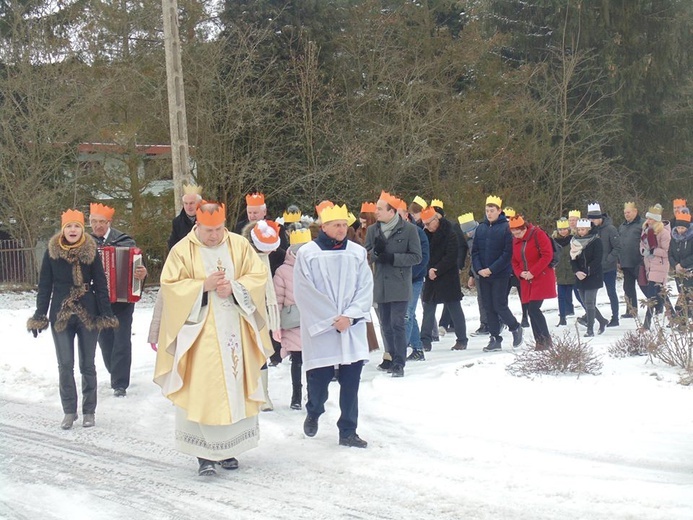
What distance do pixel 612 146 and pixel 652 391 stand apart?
24430mm

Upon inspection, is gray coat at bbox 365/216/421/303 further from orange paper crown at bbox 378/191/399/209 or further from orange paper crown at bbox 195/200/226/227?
orange paper crown at bbox 195/200/226/227

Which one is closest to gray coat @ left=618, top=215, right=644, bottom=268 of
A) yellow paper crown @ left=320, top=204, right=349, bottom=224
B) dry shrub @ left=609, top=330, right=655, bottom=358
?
dry shrub @ left=609, top=330, right=655, bottom=358

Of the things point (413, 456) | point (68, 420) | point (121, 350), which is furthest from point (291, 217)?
point (413, 456)

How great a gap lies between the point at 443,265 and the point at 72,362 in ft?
18.7

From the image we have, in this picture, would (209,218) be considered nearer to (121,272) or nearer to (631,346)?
(121,272)

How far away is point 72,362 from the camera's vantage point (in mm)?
8445

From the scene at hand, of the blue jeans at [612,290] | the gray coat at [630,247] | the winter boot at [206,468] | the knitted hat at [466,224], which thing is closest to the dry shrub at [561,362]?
the winter boot at [206,468]

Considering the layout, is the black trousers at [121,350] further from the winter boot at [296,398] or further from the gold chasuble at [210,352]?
the gold chasuble at [210,352]

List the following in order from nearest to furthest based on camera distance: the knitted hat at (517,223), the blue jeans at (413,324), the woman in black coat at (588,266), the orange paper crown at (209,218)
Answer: the orange paper crown at (209,218)
the blue jeans at (413,324)
the knitted hat at (517,223)
the woman in black coat at (588,266)

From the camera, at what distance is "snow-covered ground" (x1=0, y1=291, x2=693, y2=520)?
5.93m

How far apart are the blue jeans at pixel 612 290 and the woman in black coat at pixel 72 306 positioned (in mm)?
9342

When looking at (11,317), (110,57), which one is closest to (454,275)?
(11,317)

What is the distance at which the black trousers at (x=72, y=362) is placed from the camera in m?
8.41

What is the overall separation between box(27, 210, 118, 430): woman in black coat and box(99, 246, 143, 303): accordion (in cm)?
95
